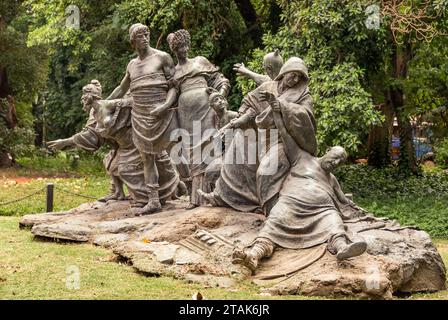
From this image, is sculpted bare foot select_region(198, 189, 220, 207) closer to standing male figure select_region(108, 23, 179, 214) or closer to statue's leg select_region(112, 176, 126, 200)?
standing male figure select_region(108, 23, 179, 214)

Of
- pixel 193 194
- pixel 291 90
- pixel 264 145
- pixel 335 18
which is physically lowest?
pixel 193 194

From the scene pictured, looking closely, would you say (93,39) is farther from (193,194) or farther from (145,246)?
(145,246)

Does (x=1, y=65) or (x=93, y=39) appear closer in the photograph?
(x=93, y=39)

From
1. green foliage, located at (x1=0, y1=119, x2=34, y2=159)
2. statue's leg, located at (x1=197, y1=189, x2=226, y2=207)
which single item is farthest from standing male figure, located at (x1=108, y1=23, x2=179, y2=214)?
green foliage, located at (x1=0, y1=119, x2=34, y2=159)

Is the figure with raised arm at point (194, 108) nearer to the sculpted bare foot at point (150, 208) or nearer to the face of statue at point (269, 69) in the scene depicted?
the sculpted bare foot at point (150, 208)

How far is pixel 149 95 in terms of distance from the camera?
1120 centimetres

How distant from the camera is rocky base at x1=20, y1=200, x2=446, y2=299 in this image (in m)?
8.02

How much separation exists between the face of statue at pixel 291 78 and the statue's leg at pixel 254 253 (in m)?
2.00

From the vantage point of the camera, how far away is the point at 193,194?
1106 cm

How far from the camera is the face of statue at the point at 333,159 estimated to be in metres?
9.14

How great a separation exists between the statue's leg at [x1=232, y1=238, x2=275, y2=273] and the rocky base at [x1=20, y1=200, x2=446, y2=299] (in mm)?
120

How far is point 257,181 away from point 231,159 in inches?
27.6

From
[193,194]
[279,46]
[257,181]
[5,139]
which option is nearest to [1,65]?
[5,139]

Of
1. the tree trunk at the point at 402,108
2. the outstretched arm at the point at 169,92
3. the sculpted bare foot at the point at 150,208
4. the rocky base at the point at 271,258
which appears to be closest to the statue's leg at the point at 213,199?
the rocky base at the point at 271,258
